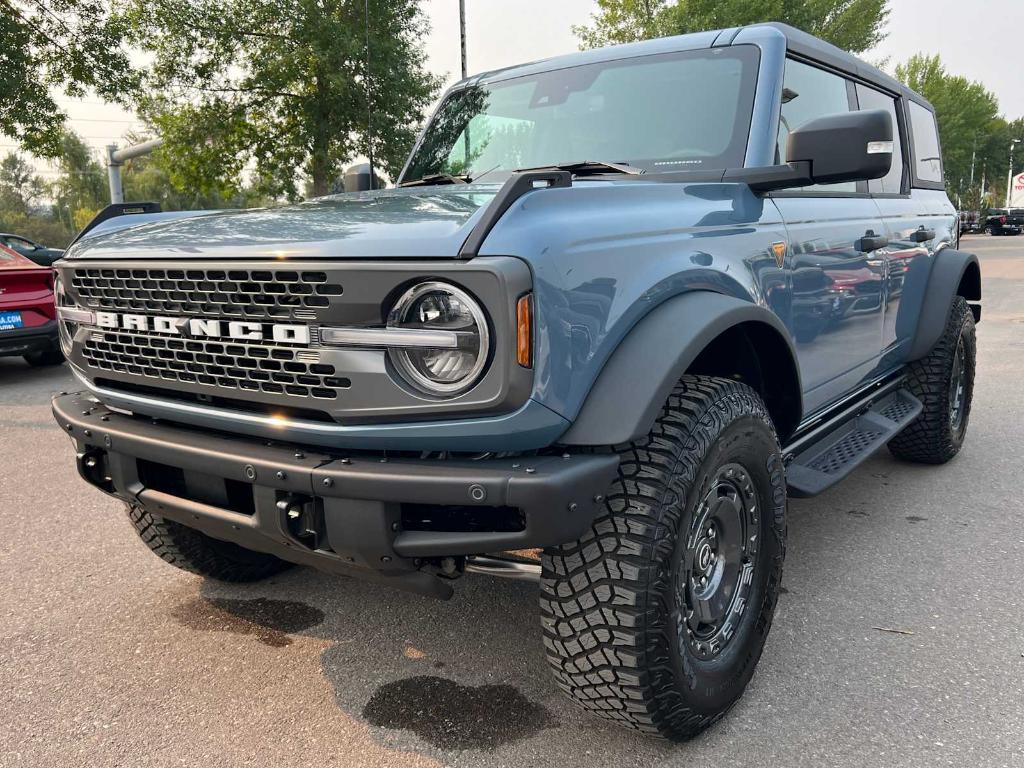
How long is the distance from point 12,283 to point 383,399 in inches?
287

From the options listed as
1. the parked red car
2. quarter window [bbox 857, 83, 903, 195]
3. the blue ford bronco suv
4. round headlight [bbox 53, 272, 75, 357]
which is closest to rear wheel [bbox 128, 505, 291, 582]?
the blue ford bronco suv

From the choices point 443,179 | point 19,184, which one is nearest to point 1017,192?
point 443,179

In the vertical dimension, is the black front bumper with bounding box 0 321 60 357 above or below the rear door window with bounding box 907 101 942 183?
below

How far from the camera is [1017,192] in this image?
65312 millimetres

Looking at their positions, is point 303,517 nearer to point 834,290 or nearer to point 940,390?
point 834,290

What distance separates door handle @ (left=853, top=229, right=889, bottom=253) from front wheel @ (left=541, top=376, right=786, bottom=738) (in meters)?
1.27

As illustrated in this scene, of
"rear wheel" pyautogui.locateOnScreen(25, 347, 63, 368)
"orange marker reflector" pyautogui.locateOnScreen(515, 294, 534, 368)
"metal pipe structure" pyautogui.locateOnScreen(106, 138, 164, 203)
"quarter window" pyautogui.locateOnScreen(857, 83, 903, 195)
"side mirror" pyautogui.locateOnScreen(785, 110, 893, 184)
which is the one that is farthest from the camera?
"metal pipe structure" pyautogui.locateOnScreen(106, 138, 164, 203)

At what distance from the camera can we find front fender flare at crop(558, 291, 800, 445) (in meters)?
1.75

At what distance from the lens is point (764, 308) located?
2.28m

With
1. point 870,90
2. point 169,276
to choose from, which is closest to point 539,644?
point 169,276

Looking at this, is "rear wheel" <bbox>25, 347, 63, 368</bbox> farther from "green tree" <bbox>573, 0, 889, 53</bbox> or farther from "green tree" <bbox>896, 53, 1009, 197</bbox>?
"green tree" <bbox>896, 53, 1009, 197</bbox>

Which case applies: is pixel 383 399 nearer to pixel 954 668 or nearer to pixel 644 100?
pixel 644 100

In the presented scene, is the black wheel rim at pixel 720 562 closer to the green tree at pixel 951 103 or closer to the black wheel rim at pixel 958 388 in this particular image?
the black wheel rim at pixel 958 388

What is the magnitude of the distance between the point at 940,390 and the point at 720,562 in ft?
8.66
